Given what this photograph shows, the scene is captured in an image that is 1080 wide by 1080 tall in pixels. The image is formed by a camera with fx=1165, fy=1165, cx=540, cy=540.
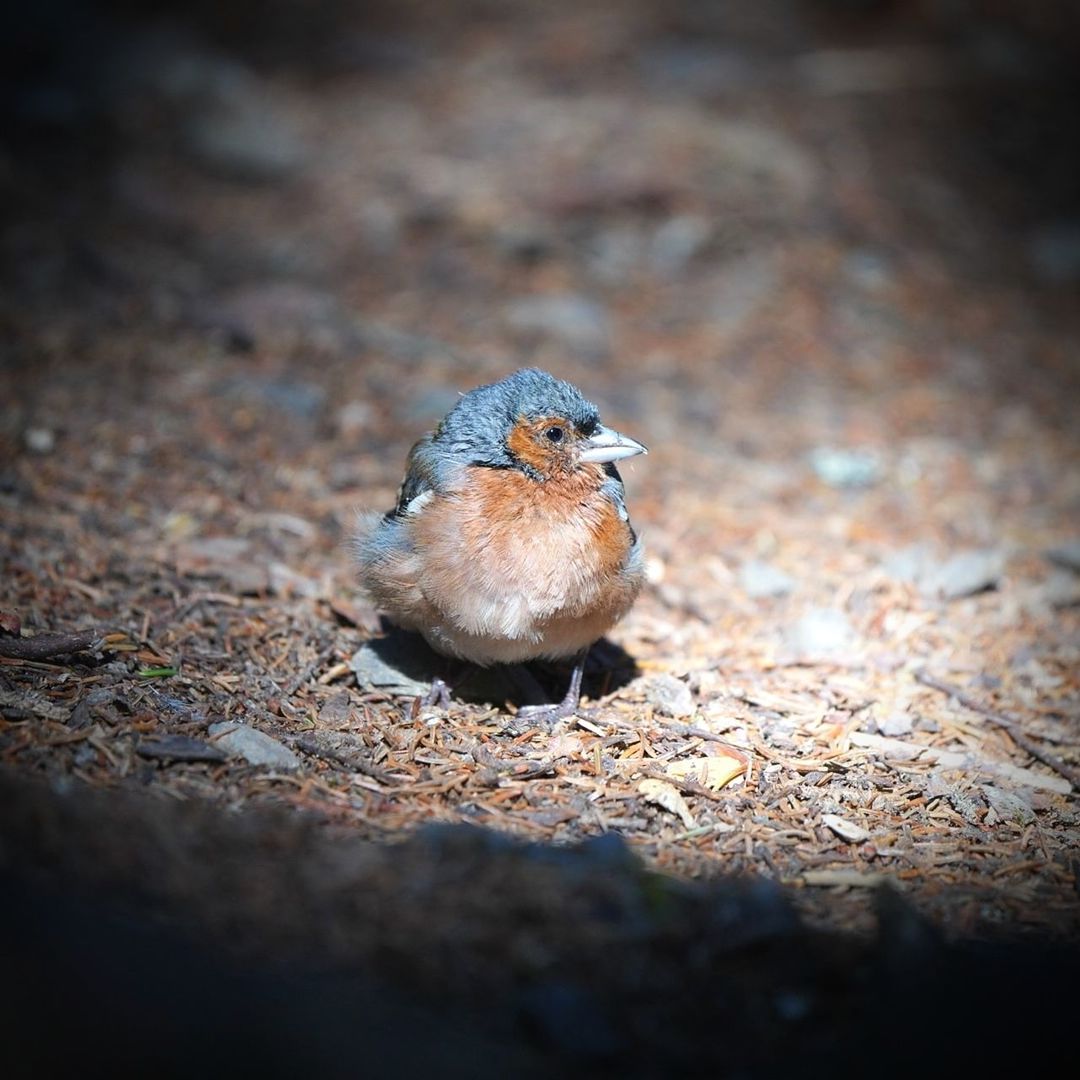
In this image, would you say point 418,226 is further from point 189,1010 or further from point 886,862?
point 189,1010

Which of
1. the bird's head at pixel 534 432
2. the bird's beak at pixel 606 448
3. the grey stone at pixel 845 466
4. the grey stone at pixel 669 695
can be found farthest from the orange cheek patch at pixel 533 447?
the grey stone at pixel 845 466

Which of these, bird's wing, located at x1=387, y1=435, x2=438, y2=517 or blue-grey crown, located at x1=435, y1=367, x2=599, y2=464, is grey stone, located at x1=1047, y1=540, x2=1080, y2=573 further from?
bird's wing, located at x1=387, y1=435, x2=438, y2=517

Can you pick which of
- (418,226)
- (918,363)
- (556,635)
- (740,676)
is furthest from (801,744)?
(418,226)

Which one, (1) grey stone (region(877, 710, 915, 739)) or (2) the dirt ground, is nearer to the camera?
(2) the dirt ground

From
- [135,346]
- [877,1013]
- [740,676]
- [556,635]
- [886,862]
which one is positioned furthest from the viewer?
[135,346]

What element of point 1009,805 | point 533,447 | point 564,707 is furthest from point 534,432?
point 1009,805

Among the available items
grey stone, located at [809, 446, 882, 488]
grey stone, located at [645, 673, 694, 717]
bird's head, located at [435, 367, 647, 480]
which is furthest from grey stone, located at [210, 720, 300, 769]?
grey stone, located at [809, 446, 882, 488]

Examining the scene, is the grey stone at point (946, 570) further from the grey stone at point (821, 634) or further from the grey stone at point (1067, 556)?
the grey stone at point (821, 634)
